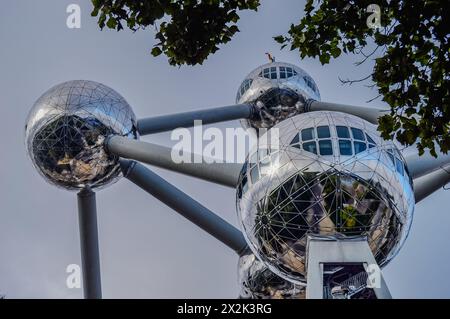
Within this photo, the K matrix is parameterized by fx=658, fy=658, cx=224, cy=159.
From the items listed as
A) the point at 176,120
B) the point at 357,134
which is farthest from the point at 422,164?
the point at 176,120

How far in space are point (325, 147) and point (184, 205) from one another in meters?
4.65

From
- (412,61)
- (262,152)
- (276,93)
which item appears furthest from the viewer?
(276,93)

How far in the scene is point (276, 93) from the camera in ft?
54.4

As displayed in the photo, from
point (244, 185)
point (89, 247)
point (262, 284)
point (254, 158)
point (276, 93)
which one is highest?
point (276, 93)

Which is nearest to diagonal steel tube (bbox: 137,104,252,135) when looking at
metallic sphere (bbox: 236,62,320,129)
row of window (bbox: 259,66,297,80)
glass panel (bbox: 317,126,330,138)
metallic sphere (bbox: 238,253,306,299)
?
metallic sphere (bbox: 236,62,320,129)

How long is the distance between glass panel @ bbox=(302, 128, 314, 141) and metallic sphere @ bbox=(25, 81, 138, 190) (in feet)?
16.6

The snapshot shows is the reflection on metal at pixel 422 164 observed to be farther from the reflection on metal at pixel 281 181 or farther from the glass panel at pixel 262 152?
the glass panel at pixel 262 152

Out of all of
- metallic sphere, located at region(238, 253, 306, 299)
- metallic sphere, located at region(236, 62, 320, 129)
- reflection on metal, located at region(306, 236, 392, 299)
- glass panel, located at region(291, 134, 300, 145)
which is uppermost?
metallic sphere, located at region(236, 62, 320, 129)

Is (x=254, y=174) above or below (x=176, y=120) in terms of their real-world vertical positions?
below

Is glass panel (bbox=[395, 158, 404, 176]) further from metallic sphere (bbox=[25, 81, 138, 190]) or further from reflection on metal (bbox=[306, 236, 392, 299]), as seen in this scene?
metallic sphere (bbox=[25, 81, 138, 190])

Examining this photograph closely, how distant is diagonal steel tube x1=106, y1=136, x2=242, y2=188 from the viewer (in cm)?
1094

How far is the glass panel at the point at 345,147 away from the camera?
9.13 metres

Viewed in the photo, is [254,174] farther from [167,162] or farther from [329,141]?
[167,162]

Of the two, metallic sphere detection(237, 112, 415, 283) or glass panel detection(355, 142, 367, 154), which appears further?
glass panel detection(355, 142, 367, 154)
